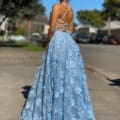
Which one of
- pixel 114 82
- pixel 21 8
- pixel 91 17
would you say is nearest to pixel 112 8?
pixel 91 17

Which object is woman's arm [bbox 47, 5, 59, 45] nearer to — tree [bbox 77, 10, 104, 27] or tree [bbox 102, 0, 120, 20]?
tree [bbox 102, 0, 120, 20]

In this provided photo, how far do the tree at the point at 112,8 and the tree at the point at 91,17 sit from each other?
19529 millimetres

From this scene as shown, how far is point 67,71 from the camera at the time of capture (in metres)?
6.45

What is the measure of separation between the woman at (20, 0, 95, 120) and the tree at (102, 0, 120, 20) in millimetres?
72860

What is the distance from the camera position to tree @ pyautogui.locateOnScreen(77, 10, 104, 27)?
11009cm

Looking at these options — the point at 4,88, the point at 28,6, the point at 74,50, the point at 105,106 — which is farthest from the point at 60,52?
the point at 28,6

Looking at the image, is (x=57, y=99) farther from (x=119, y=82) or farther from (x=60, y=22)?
(x=119, y=82)

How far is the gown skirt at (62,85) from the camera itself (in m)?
6.40

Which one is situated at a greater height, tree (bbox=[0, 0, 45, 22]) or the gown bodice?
the gown bodice

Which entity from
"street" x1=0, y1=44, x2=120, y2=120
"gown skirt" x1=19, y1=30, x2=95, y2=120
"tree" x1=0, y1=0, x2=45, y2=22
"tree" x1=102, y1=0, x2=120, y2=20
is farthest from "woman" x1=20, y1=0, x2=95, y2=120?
"tree" x1=102, y1=0, x2=120, y2=20

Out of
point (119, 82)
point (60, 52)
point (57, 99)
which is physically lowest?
point (119, 82)

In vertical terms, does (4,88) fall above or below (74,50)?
below

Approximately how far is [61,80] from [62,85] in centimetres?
6

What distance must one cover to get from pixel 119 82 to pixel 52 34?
690 centimetres
